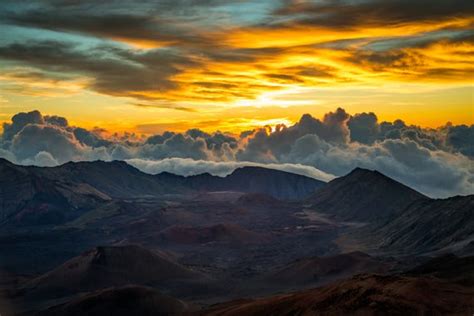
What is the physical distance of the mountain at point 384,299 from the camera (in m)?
94.3

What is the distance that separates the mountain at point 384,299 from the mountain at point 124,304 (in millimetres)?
45159

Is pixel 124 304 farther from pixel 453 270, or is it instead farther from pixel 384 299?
pixel 453 270

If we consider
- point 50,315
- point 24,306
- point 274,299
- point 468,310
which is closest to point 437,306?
point 468,310

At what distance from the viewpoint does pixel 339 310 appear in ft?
326

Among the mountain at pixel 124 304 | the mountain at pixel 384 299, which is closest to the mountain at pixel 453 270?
the mountain at pixel 384 299

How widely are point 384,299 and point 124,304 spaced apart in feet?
261

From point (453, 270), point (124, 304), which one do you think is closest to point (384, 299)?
point (453, 270)

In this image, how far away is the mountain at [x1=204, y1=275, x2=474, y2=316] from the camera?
94.3 meters

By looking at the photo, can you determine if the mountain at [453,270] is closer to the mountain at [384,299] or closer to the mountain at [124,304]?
the mountain at [384,299]

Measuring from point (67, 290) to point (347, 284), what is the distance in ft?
395

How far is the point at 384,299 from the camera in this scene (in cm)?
9775

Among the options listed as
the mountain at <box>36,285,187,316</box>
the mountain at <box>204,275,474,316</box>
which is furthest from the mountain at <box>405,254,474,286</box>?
the mountain at <box>36,285,187,316</box>

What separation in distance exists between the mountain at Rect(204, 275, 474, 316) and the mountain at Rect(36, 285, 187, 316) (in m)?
45.2

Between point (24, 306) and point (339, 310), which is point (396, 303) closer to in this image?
point (339, 310)
